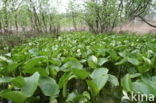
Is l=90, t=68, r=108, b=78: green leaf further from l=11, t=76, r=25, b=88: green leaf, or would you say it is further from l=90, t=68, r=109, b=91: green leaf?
l=11, t=76, r=25, b=88: green leaf

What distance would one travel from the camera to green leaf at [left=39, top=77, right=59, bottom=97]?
1.41m

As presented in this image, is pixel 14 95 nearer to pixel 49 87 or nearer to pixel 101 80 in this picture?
pixel 49 87

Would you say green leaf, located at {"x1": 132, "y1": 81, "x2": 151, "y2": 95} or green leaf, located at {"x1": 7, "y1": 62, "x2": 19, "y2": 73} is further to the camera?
green leaf, located at {"x1": 7, "y1": 62, "x2": 19, "y2": 73}

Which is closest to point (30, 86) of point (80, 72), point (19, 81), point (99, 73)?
point (19, 81)

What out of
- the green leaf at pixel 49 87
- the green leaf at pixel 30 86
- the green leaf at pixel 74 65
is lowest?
the green leaf at pixel 49 87

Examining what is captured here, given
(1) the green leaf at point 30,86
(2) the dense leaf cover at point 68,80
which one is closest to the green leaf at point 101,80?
(2) the dense leaf cover at point 68,80

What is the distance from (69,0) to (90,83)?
1776 cm

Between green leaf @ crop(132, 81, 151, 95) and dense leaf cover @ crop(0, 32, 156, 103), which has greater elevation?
green leaf @ crop(132, 81, 151, 95)

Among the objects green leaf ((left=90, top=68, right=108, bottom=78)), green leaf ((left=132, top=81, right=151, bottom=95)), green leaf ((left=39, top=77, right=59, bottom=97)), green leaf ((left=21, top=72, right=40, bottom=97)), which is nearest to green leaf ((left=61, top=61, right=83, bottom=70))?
green leaf ((left=90, top=68, right=108, bottom=78))

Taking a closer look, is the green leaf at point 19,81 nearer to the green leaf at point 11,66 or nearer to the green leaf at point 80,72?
the green leaf at point 80,72

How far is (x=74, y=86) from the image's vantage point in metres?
2.05

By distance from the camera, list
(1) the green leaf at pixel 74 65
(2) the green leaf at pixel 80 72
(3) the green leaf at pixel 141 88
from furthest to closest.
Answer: (1) the green leaf at pixel 74 65
(2) the green leaf at pixel 80 72
(3) the green leaf at pixel 141 88

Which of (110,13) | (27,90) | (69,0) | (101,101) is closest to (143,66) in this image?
(101,101)

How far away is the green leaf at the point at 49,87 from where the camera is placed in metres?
1.41
